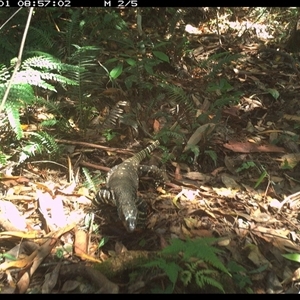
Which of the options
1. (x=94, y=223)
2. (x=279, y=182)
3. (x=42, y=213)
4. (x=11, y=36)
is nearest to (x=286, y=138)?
(x=279, y=182)

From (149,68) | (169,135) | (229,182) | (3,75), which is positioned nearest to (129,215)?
(229,182)

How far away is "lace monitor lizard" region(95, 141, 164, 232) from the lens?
4.55 m

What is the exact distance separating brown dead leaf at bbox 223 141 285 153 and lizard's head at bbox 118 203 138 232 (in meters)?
1.87

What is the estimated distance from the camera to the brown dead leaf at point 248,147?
5773 mm

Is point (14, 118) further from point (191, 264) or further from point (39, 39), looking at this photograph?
point (191, 264)

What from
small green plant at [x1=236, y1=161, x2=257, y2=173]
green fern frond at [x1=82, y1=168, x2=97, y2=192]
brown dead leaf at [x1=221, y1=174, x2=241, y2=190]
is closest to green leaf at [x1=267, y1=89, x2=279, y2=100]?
small green plant at [x1=236, y1=161, x2=257, y2=173]

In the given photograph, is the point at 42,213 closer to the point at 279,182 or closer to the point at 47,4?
the point at 279,182

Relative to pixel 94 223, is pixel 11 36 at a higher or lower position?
higher

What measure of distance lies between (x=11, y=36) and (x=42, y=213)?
3291 millimetres

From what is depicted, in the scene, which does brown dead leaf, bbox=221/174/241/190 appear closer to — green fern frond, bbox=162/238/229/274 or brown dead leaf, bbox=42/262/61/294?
green fern frond, bbox=162/238/229/274

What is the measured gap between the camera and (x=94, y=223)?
464cm

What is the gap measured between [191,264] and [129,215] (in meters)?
0.98

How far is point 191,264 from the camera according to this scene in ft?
12.4

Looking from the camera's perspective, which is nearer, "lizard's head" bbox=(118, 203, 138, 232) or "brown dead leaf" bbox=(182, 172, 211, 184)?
"lizard's head" bbox=(118, 203, 138, 232)
